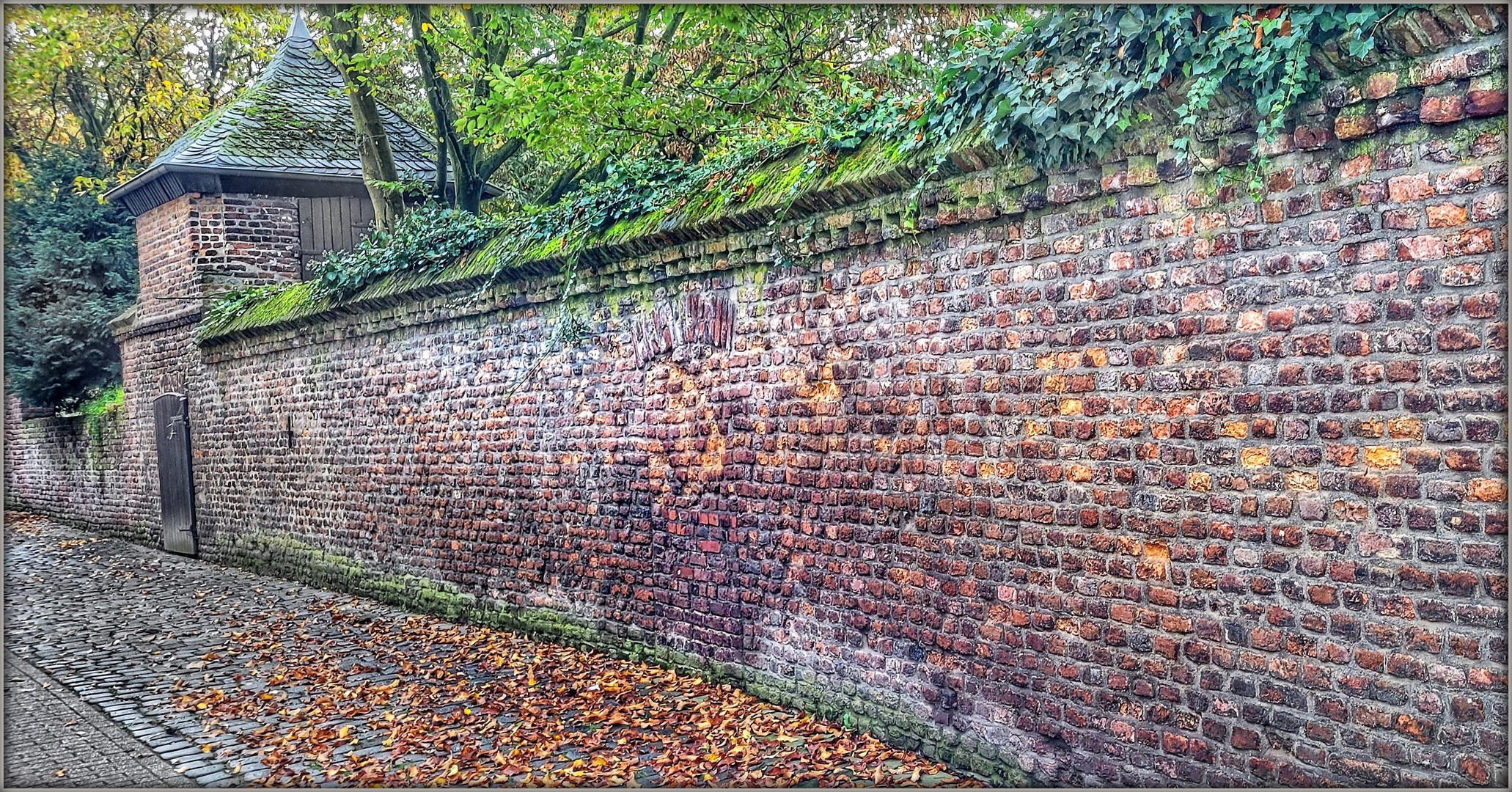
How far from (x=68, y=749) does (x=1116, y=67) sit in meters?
6.40

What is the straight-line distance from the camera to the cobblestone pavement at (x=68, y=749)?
219 inches

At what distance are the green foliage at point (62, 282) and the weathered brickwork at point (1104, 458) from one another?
52.0 feet

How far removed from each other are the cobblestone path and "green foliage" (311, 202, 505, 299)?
318 cm

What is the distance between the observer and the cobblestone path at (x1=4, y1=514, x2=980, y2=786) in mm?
5355

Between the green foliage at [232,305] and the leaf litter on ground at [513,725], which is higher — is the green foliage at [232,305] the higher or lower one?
the higher one

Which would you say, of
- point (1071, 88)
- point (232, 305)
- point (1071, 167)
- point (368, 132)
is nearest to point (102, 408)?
point (232, 305)

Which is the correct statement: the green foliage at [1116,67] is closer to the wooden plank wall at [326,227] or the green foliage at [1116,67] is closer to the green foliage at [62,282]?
the wooden plank wall at [326,227]

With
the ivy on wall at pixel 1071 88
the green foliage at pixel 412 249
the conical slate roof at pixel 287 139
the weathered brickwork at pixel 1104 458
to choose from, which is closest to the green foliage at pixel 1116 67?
the ivy on wall at pixel 1071 88

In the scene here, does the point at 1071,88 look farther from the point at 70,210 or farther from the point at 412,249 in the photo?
the point at 70,210

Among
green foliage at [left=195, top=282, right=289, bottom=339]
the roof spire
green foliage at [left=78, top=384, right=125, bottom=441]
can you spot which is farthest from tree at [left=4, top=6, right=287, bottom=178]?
green foliage at [left=195, top=282, right=289, bottom=339]

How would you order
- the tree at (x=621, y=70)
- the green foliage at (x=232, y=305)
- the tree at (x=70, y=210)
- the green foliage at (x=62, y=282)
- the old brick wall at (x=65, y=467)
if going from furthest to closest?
the green foliage at (x=62, y=282), the tree at (x=70, y=210), the old brick wall at (x=65, y=467), the green foliage at (x=232, y=305), the tree at (x=621, y=70)

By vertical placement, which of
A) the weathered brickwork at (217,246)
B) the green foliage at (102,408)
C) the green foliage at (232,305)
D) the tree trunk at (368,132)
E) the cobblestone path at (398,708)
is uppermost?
the tree trunk at (368,132)

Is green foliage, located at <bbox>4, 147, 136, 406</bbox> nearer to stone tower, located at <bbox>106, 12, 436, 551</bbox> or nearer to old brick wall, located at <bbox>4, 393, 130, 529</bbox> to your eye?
old brick wall, located at <bbox>4, 393, 130, 529</bbox>

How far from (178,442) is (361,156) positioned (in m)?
4.80
